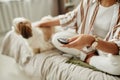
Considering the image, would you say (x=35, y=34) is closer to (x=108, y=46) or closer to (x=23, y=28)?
(x=23, y=28)

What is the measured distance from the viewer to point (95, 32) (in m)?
1.35

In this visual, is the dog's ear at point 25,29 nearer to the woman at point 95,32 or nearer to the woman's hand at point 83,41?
the woman at point 95,32

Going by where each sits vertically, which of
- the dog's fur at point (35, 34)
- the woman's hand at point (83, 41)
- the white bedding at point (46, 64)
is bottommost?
the white bedding at point (46, 64)

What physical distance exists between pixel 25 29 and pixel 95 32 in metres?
0.56

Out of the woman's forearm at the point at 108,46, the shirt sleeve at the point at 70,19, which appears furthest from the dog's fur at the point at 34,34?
the woman's forearm at the point at 108,46

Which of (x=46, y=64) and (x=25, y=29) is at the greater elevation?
(x=25, y=29)

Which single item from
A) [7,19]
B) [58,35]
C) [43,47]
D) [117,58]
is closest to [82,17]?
[58,35]

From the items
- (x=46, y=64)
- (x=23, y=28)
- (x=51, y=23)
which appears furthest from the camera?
(x=51, y=23)

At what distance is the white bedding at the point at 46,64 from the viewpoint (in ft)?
3.68

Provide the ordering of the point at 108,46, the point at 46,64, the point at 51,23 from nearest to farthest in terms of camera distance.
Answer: the point at 108,46 → the point at 46,64 → the point at 51,23

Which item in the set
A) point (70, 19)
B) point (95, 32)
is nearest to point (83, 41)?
point (95, 32)

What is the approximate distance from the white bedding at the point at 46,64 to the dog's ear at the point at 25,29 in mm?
91

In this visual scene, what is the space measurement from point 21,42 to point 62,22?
0.40m

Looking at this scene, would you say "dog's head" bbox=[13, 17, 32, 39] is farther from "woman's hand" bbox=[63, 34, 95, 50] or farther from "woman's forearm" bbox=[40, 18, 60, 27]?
"woman's hand" bbox=[63, 34, 95, 50]
